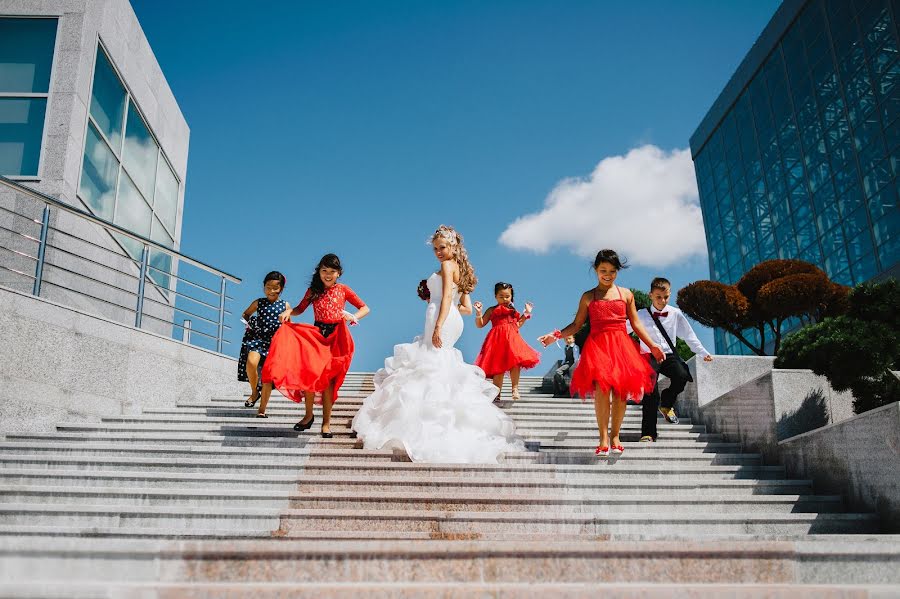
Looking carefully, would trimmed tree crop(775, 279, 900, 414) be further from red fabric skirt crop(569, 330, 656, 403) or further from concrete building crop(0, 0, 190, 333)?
concrete building crop(0, 0, 190, 333)

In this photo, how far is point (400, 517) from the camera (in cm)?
554

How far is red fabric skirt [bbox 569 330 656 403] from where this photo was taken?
22.9ft

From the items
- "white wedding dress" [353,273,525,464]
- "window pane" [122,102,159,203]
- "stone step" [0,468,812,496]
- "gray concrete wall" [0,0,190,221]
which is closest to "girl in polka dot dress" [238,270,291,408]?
"white wedding dress" [353,273,525,464]

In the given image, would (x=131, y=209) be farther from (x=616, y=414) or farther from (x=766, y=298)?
(x=766, y=298)

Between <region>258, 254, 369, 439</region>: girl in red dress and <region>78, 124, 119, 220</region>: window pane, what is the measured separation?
25.3 feet

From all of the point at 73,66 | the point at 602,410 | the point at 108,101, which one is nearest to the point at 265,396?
the point at 602,410

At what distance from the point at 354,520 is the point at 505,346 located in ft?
16.1

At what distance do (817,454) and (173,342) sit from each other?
834cm

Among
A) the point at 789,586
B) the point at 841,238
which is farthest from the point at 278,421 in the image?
the point at 841,238

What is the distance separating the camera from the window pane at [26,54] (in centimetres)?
1384

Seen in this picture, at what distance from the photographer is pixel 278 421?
8.81m

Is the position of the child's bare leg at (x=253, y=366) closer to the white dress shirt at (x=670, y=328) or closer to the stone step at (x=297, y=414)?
the stone step at (x=297, y=414)

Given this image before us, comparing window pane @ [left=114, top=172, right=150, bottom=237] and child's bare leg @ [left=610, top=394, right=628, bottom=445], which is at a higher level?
window pane @ [left=114, top=172, right=150, bottom=237]

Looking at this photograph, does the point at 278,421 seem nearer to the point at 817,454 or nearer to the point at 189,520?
the point at 189,520
